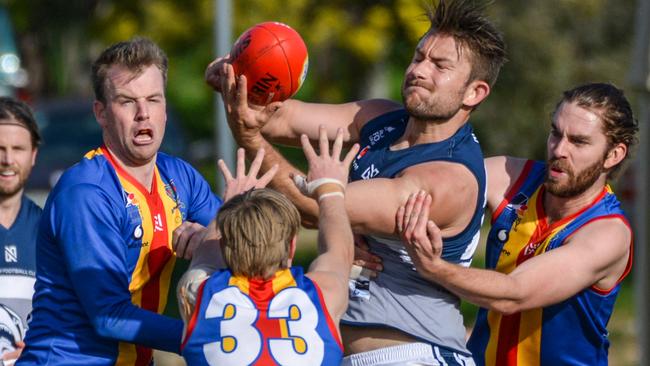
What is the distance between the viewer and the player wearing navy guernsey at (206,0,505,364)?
479 cm

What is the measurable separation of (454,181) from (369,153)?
53cm

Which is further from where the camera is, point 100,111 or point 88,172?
point 100,111

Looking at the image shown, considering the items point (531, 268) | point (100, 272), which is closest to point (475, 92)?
point (531, 268)

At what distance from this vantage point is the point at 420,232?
4.46 meters

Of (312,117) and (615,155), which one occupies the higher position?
(312,117)

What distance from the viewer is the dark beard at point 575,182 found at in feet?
16.7

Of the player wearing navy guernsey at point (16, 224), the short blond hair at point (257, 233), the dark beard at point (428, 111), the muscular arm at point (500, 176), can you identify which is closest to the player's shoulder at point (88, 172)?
the short blond hair at point (257, 233)

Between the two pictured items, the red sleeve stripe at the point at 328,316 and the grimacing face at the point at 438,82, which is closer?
the red sleeve stripe at the point at 328,316

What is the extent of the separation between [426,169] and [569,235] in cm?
82

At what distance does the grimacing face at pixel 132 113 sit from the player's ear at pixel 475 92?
1.37 m

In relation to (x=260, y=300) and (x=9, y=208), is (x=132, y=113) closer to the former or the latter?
(x=260, y=300)

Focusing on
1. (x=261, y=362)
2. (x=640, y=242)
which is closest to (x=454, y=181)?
(x=261, y=362)

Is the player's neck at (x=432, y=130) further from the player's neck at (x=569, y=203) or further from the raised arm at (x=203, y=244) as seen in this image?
the raised arm at (x=203, y=244)

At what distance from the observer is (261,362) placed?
396 centimetres
